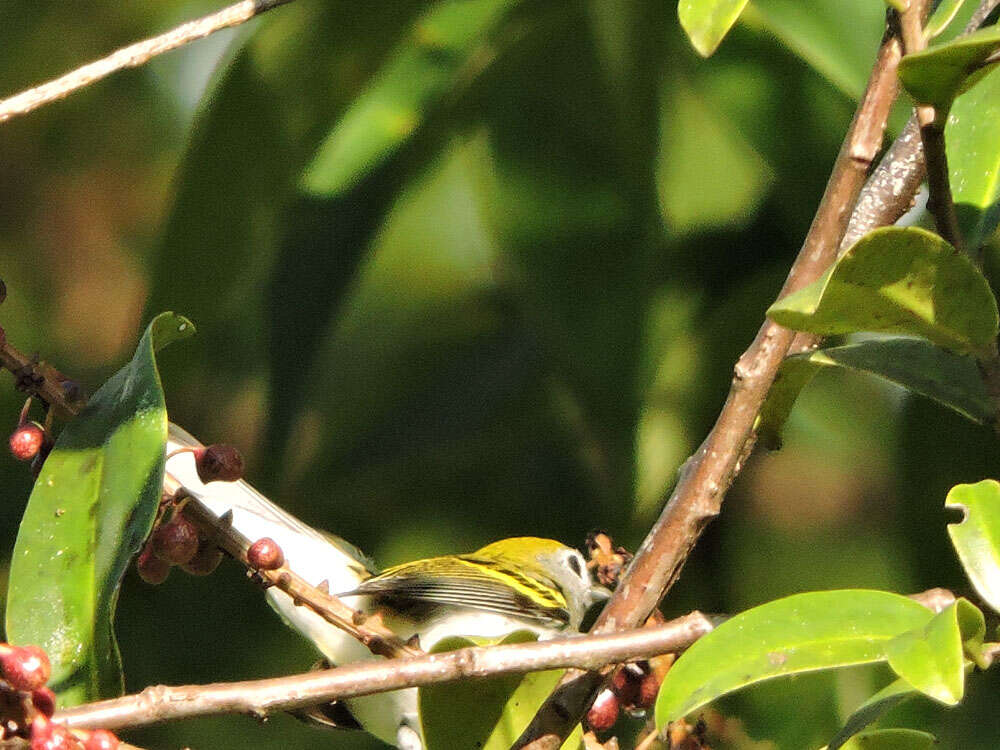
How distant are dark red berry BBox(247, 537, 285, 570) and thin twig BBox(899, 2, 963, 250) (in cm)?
41

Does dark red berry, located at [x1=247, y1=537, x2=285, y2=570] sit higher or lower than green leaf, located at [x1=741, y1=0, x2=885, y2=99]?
lower

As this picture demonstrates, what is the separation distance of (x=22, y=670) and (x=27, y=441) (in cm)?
27

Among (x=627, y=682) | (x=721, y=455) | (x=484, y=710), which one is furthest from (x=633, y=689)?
(x=721, y=455)

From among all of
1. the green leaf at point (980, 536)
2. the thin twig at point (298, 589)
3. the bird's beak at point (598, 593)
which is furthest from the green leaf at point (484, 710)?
the bird's beak at point (598, 593)

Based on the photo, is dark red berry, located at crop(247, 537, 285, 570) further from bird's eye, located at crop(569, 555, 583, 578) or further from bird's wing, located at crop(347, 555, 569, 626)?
bird's eye, located at crop(569, 555, 583, 578)

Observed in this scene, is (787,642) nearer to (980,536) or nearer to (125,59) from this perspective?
(980,536)

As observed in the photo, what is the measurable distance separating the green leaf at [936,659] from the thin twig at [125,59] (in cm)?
51

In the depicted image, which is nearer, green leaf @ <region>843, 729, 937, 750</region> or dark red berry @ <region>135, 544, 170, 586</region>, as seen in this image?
green leaf @ <region>843, 729, 937, 750</region>

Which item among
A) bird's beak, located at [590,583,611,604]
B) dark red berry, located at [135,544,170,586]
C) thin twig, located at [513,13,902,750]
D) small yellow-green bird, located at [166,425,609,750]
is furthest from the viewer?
bird's beak, located at [590,583,611,604]

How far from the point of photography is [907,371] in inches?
26.7

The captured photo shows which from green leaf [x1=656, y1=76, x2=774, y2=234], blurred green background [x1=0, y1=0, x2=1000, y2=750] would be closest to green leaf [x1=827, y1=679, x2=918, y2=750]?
blurred green background [x1=0, y1=0, x2=1000, y2=750]

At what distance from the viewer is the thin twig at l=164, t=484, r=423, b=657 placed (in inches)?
27.9

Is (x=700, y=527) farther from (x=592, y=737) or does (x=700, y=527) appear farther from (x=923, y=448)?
(x=923, y=448)

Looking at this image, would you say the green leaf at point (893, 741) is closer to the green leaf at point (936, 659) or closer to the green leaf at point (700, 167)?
the green leaf at point (936, 659)
